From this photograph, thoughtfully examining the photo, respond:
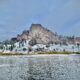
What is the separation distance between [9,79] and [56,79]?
10.7 metres

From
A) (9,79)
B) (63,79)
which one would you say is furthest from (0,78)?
(63,79)

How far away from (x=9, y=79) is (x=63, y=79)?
1230 centimetres

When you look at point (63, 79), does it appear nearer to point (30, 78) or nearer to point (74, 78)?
point (74, 78)

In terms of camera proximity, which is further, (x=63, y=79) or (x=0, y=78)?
(x=0, y=78)

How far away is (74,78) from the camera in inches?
2603

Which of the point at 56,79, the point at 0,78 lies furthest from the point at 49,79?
the point at 0,78

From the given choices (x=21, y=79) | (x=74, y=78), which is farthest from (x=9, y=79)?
(x=74, y=78)

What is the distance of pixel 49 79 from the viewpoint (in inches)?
2657

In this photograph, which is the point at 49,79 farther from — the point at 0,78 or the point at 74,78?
the point at 0,78

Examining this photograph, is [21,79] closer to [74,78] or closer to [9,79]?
[9,79]

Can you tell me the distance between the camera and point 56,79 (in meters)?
67.0

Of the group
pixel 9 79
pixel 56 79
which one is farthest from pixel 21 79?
pixel 56 79

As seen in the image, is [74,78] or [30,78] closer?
[74,78]

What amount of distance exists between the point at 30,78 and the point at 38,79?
3239 millimetres
